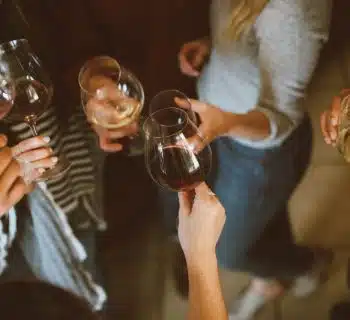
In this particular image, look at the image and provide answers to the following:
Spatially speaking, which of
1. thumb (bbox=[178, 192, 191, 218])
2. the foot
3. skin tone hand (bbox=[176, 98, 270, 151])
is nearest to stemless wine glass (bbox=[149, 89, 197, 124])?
skin tone hand (bbox=[176, 98, 270, 151])

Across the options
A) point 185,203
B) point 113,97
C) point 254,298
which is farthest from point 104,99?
point 254,298

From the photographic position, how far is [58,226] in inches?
50.1

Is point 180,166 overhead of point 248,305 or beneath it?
overhead

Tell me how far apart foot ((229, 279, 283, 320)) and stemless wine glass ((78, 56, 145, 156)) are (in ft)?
2.01

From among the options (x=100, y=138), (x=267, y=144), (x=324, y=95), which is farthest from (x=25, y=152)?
(x=324, y=95)

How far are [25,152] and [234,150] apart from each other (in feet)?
1.31

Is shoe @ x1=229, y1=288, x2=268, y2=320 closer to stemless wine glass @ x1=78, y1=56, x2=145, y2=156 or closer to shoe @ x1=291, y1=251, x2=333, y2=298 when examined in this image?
shoe @ x1=291, y1=251, x2=333, y2=298

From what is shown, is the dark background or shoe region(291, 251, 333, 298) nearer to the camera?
the dark background

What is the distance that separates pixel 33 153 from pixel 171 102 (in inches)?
8.5

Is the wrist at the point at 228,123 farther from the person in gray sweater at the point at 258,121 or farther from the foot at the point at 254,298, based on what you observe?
the foot at the point at 254,298

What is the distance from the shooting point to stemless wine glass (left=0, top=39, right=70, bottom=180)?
996 millimetres

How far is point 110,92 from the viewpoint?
1.04 m

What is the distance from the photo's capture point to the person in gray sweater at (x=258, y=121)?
3.40 ft

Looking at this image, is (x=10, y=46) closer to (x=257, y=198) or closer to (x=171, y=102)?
(x=171, y=102)
